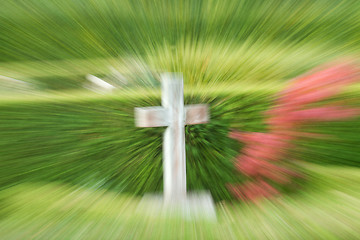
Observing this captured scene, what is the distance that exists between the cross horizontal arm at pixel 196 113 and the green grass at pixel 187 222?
197 millimetres

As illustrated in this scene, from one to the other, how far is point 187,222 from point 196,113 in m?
0.21

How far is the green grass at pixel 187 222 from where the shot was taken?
0.54 metres

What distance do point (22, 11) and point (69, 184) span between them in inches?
18.1

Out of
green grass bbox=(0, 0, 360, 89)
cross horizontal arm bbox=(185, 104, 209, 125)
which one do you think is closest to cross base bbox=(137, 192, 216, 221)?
cross horizontal arm bbox=(185, 104, 209, 125)

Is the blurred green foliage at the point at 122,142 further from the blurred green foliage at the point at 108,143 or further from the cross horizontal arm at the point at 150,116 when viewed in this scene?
the cross horizontal arm at the point at 150,116

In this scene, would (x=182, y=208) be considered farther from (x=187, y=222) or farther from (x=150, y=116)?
(x=150, y=116)

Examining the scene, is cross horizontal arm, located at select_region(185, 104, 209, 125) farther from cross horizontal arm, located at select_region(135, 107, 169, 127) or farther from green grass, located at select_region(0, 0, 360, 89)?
green grass, located at select_region(0, 0, 360, 89)

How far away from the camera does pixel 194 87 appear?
709 mm

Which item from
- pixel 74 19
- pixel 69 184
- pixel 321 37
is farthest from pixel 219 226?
pixel 74 19

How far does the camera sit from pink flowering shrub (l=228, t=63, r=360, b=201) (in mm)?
621

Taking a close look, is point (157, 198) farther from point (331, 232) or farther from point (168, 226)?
point (331, 232)

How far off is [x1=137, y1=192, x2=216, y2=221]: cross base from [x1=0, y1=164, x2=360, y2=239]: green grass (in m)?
0.01

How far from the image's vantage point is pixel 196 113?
577mm

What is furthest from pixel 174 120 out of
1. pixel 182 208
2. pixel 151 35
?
pixel 151 35
